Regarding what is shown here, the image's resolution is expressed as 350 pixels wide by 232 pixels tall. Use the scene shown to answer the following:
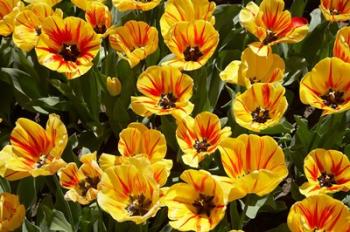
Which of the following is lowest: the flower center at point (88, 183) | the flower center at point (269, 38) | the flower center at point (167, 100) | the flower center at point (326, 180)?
the flower center at point (88, 183)

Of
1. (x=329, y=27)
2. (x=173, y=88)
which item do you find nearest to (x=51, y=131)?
(x=173, y=88)

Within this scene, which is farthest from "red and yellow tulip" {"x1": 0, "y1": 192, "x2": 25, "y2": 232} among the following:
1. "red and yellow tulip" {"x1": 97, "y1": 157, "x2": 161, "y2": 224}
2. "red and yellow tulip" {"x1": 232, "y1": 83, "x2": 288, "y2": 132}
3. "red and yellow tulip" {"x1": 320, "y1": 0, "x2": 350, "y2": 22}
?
"red and yellow tulip" {"x1": 320, "y1": 0, "x2": 350, "y2": 22}

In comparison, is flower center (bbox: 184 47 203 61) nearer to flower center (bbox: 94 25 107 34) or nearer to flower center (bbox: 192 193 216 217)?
flower center (bbox: 94 25 107 34)

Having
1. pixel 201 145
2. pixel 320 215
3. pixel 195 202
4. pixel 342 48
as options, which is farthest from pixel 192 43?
pixel 320 215

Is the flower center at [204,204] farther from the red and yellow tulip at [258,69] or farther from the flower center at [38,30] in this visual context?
the flower center at [38,30]

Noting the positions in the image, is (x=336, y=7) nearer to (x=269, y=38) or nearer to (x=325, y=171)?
(x=269, y=38)

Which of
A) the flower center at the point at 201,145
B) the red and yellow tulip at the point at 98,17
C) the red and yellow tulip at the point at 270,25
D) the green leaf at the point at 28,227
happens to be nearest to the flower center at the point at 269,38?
the red and yellow tulip at the point at 270,25

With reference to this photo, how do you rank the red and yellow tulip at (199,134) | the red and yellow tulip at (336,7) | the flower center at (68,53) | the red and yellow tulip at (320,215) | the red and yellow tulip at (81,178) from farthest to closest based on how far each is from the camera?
the red and yellow tulip at (336,7), the flower center at (68,53), the red and yellow tulip at (199,134), the red and yellow tulip at (81,178), the red and yellow tulip at (320,215)
